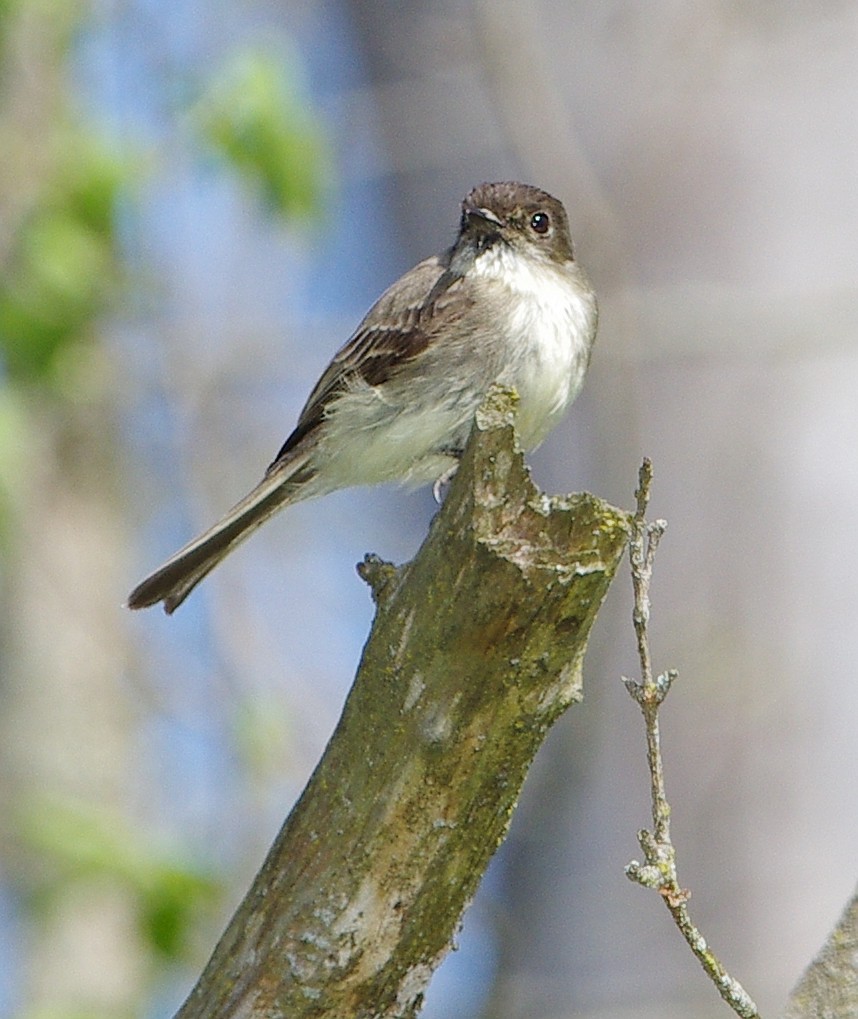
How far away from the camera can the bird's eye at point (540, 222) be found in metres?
4.59

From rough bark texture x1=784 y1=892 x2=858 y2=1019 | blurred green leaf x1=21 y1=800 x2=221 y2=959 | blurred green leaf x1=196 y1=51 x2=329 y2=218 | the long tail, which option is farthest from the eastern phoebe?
rough bark texture x1=784 y1=892 x2=858 y2=1019

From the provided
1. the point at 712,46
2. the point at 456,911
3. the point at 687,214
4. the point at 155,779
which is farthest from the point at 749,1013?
the point at 155,779

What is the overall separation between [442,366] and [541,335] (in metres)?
0.25

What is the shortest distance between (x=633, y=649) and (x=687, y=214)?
1.43m

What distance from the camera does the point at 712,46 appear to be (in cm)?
585

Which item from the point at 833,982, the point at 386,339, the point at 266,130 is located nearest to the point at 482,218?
the point at 386,339

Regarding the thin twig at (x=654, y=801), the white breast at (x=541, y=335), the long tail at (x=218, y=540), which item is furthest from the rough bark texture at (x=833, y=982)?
the long tail at (x=218, y=540)

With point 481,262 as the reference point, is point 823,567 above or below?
above

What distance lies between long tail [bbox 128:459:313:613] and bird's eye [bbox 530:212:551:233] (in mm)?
860

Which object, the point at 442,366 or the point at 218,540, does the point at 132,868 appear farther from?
the point at 442,366

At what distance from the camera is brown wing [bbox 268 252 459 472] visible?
4.26 m

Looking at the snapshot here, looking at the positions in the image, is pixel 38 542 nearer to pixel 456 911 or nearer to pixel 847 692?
pixel 847 692

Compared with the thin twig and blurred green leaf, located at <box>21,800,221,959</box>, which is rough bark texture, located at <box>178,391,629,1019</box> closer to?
the thin twig

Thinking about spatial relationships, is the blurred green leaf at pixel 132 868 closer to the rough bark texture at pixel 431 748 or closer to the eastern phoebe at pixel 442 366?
the eastern phoebe at pixel 442 366
